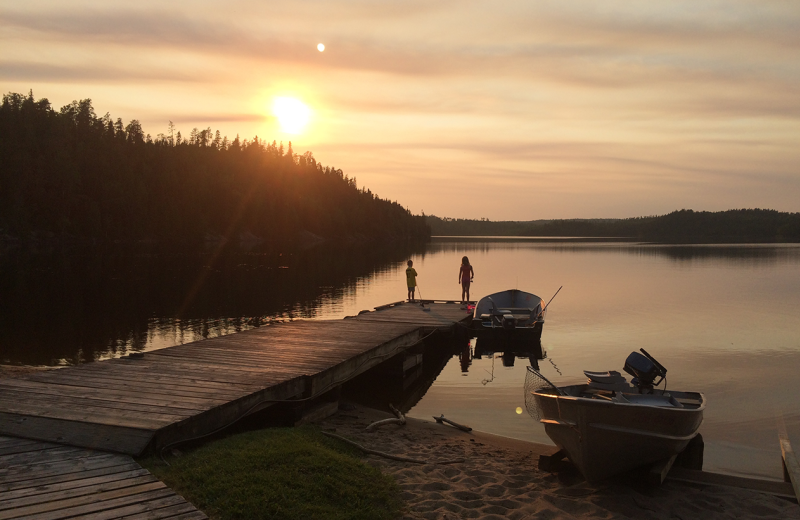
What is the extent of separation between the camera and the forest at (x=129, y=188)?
85438mm

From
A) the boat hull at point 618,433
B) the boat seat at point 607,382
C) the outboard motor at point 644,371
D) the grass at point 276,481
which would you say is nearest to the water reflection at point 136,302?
the grass at point 276,481

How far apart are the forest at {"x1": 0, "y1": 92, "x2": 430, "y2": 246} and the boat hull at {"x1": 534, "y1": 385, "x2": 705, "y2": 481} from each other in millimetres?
88847

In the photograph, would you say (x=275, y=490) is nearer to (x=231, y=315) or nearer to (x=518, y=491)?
(x=518, y=491)

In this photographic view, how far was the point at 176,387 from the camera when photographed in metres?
9.35

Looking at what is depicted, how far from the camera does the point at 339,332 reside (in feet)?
53.9

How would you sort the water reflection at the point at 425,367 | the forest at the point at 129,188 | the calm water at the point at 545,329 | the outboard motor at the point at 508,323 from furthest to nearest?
1. the forest at the point at 129,188
2. the outboard motor at the point at 508,323
3. the water reflection at the point at 425,367
4. the calm water at the point at 545,329

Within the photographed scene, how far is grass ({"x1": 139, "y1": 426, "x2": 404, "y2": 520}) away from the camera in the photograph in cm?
635

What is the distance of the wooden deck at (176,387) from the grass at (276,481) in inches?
18.1

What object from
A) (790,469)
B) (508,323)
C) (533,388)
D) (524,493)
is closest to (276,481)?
(524,493)

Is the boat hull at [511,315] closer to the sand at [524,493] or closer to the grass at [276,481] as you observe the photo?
the sand at [524,493]

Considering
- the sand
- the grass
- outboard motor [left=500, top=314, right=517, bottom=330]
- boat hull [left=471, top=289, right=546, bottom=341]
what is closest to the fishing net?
the sand

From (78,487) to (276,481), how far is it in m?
1.99

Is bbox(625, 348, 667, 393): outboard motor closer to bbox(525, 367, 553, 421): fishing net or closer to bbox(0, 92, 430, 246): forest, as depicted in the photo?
bbox(525, 367, 553, 421): fishing net

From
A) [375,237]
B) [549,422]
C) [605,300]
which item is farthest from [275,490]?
[375,237]
